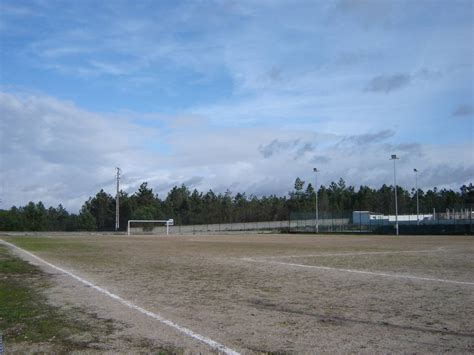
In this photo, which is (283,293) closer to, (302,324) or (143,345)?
(302,324)

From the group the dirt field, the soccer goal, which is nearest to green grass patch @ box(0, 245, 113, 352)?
the dirt field

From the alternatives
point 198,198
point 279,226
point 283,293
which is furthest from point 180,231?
point 283,293

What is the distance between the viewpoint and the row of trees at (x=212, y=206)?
338 feet

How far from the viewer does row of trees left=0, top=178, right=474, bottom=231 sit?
103 meters

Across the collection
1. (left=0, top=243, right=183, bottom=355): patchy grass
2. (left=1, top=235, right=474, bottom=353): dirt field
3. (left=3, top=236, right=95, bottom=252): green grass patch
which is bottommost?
(left=3, top=236, right=95, bottom=252): green grass patch

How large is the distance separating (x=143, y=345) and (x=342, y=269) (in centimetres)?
1161

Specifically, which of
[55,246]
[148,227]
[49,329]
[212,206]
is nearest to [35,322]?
[49,329]

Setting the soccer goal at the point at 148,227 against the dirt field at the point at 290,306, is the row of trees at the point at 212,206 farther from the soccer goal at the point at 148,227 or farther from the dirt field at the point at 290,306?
the dirt field at the point at 290,306

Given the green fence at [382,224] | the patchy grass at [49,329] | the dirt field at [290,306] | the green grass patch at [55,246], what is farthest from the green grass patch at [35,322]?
the green fence at [382,224]

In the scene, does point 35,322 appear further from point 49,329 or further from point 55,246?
point 55,246

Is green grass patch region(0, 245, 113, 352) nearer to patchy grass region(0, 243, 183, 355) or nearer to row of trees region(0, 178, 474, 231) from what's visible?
patchy grass region(0, 243, 183, 355)

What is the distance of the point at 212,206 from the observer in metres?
139

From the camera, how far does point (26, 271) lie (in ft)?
58.4

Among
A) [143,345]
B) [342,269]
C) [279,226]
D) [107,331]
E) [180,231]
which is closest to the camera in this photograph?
[143,345]
